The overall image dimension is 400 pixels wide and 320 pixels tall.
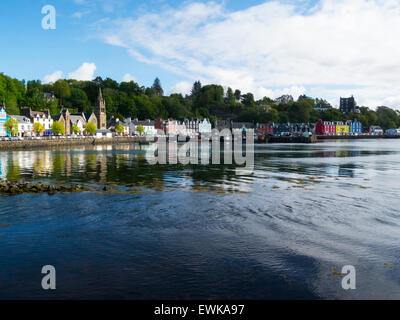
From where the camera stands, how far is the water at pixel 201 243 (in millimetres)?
9945

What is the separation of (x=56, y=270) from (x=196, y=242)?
522 centimetres

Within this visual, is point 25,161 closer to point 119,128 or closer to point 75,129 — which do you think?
point 75,129

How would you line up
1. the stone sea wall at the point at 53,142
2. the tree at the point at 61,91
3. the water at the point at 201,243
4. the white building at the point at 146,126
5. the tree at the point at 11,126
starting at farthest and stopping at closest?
the tree at the point at 61,91 → the white building at the point at 146,126 → the tree at the point at 11,126 → the stone sea wall at the point at 53,142 → the water at the point at 201,243

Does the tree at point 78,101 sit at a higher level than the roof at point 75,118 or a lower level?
higher

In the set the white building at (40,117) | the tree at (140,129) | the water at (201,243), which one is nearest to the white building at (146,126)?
the tree at (140,129)

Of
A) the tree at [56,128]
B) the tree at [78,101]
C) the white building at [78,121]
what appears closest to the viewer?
the tree at [56,128]

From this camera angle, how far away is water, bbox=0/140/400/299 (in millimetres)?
9945

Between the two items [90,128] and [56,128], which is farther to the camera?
[90,128]

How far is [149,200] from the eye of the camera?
22.1 metres

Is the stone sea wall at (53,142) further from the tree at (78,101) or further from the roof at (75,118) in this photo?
the tree at (78,101)

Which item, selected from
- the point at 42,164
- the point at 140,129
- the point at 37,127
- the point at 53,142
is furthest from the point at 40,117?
the point at 42,164

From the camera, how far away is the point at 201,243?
1371 centimetres
